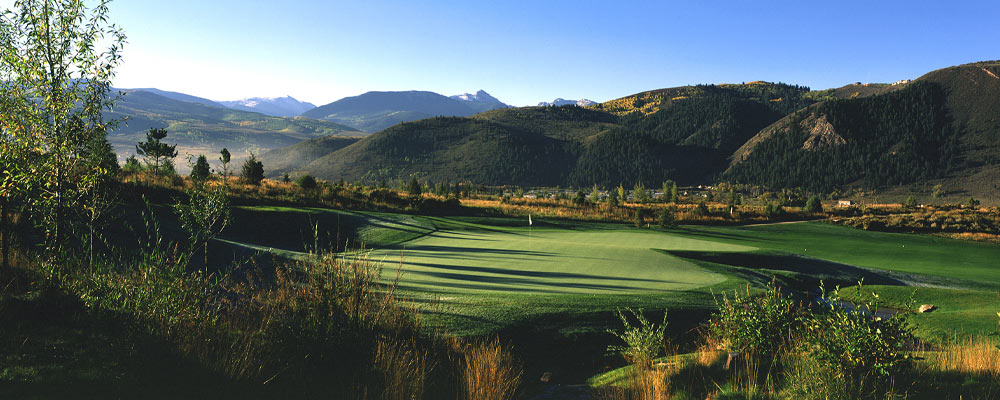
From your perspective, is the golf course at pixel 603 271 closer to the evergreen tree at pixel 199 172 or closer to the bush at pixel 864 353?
the evergreen tree at pixel 199 172

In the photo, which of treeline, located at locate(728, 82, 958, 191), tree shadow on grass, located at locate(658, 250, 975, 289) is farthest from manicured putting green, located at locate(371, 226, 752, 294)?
treeline, located at locate(728, 82, 958, 191)

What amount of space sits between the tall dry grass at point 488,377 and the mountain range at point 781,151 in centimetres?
14245

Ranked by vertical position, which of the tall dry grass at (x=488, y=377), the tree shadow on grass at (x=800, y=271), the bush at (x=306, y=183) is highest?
the bush at (x=306, y=183)

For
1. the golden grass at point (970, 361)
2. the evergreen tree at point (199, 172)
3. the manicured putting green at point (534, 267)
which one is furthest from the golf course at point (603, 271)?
the golden grass at point (970, 361)

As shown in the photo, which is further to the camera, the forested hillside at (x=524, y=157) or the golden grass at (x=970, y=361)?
the forested hillside at (x=524, y=157)

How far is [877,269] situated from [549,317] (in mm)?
17369

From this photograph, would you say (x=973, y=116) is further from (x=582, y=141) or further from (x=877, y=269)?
(x=877, y=269)

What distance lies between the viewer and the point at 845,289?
49.1 feet

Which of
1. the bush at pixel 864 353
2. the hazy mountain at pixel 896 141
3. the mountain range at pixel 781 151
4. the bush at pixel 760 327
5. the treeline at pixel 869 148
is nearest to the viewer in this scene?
the bush at pixel 864 353

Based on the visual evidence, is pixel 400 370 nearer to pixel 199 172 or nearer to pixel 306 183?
pixel 199 172

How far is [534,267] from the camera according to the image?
1355 centimetres

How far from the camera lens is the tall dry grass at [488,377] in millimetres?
5750

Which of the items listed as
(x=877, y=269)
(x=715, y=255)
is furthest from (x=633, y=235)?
(x=877, y=269)

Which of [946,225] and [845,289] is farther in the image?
[946,225]
